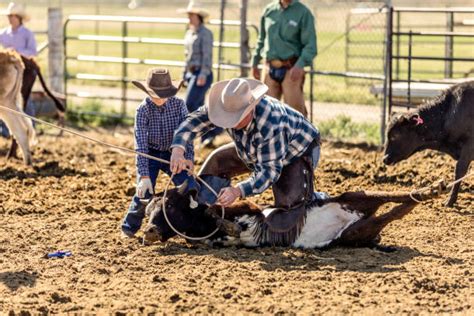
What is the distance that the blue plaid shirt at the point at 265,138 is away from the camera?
22.1ft

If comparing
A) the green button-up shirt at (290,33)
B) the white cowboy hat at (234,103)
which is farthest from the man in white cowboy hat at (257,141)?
the green button-up shirt at (290,33)

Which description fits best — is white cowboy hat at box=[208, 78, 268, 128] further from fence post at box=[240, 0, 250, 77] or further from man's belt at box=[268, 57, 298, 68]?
fence post at box=[240, 0, 250, 77]

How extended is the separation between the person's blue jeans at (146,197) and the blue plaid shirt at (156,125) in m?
0.15

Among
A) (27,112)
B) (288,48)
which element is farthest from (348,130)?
(27,112)

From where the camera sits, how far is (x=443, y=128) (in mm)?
9281

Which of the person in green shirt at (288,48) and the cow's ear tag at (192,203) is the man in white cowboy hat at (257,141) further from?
the person in green shirt at (288,48)

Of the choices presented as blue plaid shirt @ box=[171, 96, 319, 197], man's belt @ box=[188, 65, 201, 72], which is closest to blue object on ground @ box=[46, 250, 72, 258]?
blue plaid shirt @ box=[171, 96, 319, 197]

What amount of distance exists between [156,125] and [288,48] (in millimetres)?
4180

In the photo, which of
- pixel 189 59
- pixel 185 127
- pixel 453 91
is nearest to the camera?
pixel 185 127

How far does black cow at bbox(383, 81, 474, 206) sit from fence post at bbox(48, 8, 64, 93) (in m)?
7.95

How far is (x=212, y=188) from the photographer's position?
7.44m

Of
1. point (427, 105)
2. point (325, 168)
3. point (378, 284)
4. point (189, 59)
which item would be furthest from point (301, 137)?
point (189, 59)

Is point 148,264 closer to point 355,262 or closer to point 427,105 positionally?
point 355,262

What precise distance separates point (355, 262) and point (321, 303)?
108 centimetres
